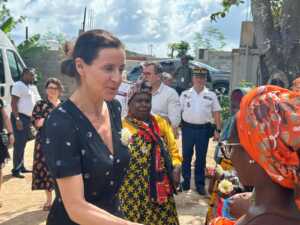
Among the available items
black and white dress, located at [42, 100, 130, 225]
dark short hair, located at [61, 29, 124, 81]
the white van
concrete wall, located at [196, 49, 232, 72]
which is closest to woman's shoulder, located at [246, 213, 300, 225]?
black and white dress, located at [42, 100, 130, 225]

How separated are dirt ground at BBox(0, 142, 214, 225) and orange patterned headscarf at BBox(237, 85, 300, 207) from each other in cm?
423

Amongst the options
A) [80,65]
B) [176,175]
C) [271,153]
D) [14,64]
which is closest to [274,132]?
[271,153]

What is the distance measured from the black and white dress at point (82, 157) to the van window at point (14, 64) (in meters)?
8.14

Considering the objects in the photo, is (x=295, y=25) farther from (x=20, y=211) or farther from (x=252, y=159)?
(x=252, y=159)

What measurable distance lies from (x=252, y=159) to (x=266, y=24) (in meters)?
4.93

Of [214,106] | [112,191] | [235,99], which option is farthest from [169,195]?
[214,106]

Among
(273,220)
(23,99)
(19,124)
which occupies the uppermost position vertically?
(273,220)

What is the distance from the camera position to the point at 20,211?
6137 mm

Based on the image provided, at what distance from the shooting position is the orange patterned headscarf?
1656 mm

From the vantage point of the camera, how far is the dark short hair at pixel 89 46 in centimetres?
230

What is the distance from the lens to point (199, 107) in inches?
271

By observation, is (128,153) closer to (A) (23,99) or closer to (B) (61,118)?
(B) (61,118)

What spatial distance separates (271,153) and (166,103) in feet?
15.6

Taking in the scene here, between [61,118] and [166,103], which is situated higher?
[61,118]
